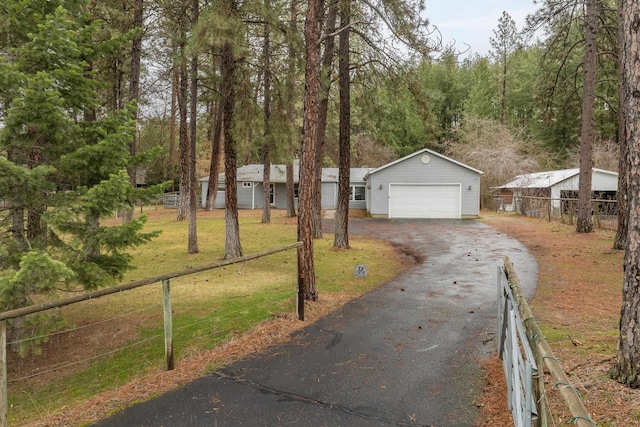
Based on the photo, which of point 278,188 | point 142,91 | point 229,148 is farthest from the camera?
point 278,188

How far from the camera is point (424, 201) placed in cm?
2525

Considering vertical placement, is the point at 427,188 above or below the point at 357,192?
above

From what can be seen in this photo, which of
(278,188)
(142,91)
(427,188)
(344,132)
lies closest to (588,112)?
(344,132)

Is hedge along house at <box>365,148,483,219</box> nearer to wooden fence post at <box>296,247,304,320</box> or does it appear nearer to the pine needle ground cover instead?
the pine needle ground cover

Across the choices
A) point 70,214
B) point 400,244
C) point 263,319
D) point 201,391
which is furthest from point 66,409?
point 400,244

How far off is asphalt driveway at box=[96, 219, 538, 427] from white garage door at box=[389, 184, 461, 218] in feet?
58.1

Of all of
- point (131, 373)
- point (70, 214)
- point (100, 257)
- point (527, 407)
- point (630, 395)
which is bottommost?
point (131, 373)

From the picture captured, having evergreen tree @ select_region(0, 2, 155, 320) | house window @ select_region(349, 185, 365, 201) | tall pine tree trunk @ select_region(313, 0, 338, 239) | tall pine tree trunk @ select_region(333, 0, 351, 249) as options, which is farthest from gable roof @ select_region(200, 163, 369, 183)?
evergreen tree @ select_region(0, 2, 155, 320)

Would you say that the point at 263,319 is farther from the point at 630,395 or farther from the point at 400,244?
the point at 400,244

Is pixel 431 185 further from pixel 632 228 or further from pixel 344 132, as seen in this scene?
pixel 632 228

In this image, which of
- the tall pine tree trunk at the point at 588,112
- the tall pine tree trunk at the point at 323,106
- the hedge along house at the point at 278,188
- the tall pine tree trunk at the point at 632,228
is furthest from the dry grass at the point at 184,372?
the hedge along house at the point at 278,188

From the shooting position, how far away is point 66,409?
3.93 meters

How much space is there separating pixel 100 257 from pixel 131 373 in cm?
166

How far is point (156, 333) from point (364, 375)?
11.6ft
